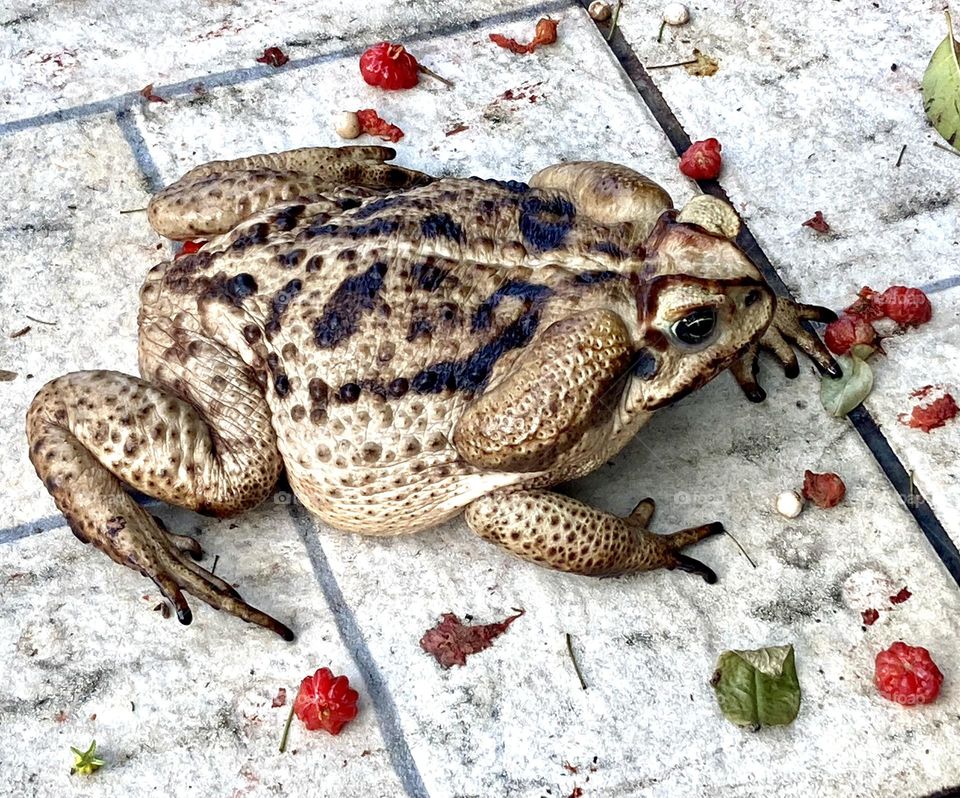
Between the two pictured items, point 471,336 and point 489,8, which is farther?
point 489,8

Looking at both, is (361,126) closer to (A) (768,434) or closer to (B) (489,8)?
(B) (489,8)

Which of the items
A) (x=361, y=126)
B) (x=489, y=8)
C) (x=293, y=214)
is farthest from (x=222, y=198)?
(x=489, y=8)

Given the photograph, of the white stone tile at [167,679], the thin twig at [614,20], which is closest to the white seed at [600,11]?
the thin twig at [614,20]

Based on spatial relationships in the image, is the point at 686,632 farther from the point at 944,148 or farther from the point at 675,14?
the point at 675,14

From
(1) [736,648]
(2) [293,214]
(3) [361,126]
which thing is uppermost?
(2) [293,214]

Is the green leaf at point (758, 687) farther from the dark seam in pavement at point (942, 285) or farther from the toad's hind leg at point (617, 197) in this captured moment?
the dark seam in pavement at point (942, 285)

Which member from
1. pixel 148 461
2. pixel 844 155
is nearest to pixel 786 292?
pixel 844 155

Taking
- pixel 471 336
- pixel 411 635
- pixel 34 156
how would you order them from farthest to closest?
pixel 34 156 < pixel 411 635 < pixel 471 336
